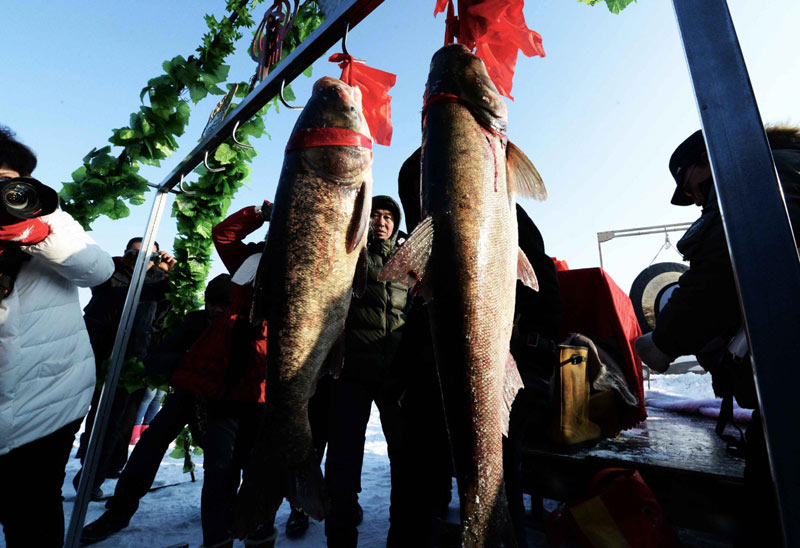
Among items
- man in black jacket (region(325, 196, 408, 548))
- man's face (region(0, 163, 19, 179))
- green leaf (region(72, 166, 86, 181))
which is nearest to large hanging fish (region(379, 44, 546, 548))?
man in black jacket (region(325, 196, 408, 548))

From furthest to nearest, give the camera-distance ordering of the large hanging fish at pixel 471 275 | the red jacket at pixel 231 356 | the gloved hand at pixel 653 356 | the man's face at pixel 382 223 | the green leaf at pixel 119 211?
the man's face at pixel 382 223 < the green leaf at pixel 119 211 < the red jacket at pixel 231 356 < the gloved hand at pixel 653 356 < the large hanging fish at pixel 471 275

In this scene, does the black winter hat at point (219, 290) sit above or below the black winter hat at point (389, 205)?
below

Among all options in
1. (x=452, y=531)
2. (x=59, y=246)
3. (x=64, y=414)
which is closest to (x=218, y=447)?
(x=64, y=414)

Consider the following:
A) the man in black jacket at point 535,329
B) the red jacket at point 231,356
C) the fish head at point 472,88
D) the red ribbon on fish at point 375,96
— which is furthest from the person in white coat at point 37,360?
the man in black jacket at point 535,329

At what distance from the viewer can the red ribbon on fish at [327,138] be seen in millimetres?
1599

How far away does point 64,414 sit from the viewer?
6.98 feet

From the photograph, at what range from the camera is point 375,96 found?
85.2 inches

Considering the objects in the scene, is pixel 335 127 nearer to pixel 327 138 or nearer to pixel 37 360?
pixel 327 138

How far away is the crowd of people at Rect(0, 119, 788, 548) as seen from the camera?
1.85 metres

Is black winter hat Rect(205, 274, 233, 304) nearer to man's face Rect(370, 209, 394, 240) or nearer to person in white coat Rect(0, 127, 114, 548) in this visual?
person in white coat Rect(0, 127, 114, 548)

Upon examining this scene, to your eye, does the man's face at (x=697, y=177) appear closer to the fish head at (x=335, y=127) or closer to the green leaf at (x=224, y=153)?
the fish head at (x=335, y=127)

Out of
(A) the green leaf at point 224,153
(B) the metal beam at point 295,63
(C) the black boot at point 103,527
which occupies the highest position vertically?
(A) the green leaf at point 224,153

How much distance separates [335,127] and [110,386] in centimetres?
301

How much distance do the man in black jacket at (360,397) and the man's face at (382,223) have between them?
196 mm
